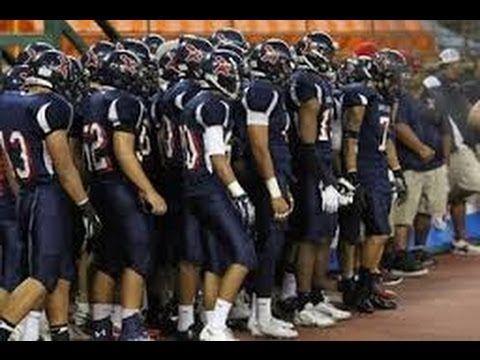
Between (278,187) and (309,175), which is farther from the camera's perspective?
(309,175)

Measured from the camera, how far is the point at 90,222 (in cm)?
575

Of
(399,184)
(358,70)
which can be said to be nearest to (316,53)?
(358,70)

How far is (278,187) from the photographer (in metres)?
6.36

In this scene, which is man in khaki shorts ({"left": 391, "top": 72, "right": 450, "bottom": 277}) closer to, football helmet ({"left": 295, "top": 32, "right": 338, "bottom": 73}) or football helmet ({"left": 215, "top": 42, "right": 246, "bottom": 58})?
football helmet ({"left": 295, "top": 32, "right": 338, "bottom": 73})

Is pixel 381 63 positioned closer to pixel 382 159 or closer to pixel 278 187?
pixel 382 159

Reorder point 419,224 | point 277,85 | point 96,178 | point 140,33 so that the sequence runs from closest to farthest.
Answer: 1. point 96,178
2. point 277,85
3. point 419,224
4. point 140,33

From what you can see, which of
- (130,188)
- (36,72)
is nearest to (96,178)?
(130,188)

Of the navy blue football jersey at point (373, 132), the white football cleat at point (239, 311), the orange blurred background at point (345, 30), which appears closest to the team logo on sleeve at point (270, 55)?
the navy blue football jersey at point (373, 132)

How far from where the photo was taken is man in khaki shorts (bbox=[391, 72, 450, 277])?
8.85m

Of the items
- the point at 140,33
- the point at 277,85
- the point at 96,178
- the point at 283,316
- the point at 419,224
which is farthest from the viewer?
the point at 140,33

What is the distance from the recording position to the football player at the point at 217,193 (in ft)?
19.5

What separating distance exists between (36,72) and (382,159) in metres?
2.63

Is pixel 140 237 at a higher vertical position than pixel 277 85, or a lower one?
lower

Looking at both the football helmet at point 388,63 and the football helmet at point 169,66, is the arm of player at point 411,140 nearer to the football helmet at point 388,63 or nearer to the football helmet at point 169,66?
the football helmet at point 388,63
